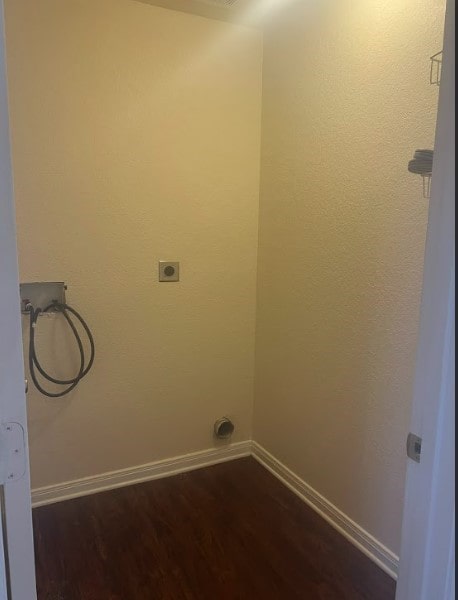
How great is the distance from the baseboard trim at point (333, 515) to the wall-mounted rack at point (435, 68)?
1868 millimetres

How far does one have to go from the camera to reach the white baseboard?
6.34 feet

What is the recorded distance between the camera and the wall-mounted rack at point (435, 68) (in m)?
1.48

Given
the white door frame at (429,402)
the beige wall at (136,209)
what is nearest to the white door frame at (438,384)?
the white door frame at (429,402)

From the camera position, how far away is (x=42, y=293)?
2.10 meters

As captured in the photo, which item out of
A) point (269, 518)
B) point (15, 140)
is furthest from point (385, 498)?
point (15, 140)

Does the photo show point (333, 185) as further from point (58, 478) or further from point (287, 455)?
point (58, 478)

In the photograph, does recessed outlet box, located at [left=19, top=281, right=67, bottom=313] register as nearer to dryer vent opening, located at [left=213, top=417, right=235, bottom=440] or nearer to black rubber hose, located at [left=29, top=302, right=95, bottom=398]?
black rubber hose, located at [left=29, top=302, right=95, bottom=398]

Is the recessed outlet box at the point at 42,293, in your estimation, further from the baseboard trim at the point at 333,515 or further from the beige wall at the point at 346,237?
the baseboard trim at the point at 333,515

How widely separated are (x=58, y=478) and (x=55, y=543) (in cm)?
37

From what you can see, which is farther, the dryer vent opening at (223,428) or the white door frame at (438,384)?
the dryer vent opening at (223,428)

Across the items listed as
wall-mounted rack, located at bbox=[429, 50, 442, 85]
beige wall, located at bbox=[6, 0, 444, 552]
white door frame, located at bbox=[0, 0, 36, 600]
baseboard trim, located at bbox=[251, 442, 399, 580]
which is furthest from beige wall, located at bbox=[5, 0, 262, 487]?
white door frame, located at bbox=[0, 0, 36, 600]

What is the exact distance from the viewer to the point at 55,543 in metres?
1.97

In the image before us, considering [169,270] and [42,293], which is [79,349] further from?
[169,270]

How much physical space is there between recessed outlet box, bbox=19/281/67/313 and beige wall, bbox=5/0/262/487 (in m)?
0.04
